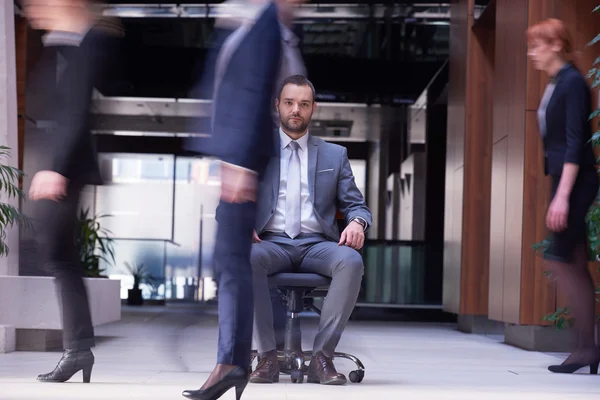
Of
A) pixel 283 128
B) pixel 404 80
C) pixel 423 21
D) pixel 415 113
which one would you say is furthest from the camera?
pixel 415 113

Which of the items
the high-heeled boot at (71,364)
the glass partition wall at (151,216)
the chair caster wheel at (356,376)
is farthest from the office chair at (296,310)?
the glass partition wall at (151,216)

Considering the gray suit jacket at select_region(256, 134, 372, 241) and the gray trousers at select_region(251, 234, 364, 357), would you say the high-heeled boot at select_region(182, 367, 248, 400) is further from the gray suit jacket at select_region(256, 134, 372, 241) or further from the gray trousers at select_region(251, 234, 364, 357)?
the gray suit jacket at select_region(256, 134, 372, 241)

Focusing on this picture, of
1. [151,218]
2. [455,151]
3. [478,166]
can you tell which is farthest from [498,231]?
[151,218]

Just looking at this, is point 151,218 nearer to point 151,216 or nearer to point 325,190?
point 151,216

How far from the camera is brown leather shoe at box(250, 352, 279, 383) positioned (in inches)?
124

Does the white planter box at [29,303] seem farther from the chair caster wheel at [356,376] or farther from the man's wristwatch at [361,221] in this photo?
the man's wristwatch at [361,221]

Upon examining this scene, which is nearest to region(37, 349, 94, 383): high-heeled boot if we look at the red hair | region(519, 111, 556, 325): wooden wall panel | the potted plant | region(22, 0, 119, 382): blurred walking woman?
region(22, 0, 119, 382): blurred walking woman

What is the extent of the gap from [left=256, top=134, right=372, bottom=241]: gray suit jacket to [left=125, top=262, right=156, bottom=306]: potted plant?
944 centimetres

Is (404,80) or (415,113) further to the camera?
(415,113)

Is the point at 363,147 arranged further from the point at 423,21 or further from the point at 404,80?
the point at 423,21

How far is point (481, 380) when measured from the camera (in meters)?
3.55

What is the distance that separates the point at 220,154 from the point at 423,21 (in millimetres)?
8528

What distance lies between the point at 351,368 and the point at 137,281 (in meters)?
9.13

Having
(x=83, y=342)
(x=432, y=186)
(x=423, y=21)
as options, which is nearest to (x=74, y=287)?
(x=83, y=342)
